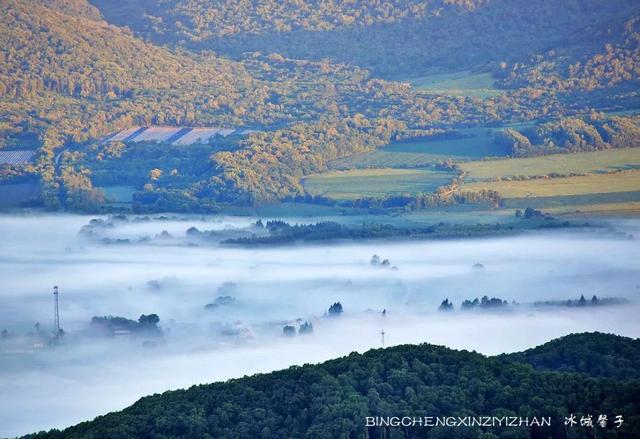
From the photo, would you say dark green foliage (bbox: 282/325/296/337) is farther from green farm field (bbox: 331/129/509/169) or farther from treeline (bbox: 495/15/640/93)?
treeline (bbox: 495/15/640/93)

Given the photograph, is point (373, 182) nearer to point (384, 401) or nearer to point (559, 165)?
point (559, 165)

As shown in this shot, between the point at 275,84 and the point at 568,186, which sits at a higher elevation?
the point at 275,84

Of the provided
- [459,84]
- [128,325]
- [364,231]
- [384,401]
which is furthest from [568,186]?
[384,401]

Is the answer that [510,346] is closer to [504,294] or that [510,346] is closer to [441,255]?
[504,294]

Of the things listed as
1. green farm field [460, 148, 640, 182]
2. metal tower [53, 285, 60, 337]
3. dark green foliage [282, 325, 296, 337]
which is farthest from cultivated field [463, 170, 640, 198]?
metal tower [53, 285, 60, 337]

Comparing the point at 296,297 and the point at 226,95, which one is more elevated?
the point at 226,95

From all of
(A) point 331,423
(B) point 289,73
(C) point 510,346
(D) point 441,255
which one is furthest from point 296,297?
(B) point 289,73
